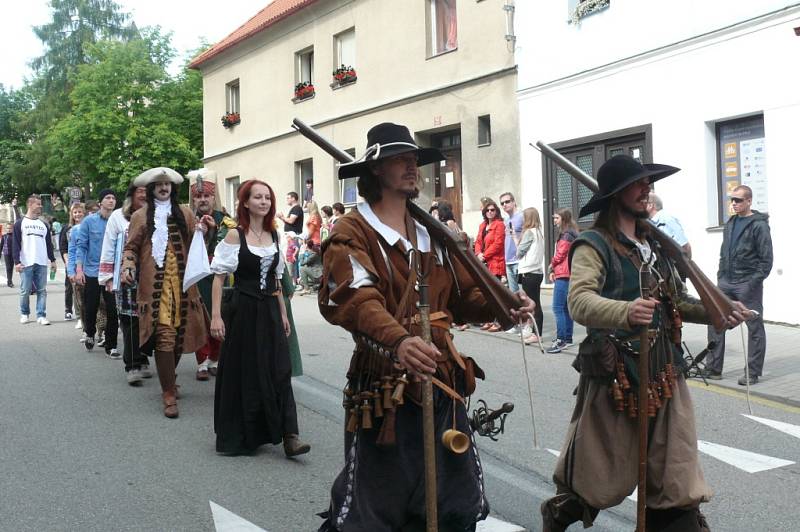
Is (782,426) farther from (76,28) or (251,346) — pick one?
(76,28)

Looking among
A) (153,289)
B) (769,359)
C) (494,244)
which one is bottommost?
(769,359)

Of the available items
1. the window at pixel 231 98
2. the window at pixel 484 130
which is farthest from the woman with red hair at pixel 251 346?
the window at pixel 231 98

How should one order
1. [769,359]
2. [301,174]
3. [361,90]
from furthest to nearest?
[301,174]
[361,90]
[769,359]

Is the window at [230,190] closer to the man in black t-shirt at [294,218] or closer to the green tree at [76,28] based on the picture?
the man in black t-shirt at [294,218]

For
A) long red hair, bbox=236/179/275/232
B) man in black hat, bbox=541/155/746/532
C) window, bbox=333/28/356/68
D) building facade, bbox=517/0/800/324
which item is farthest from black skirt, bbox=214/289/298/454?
window, bbox=333/28/356/68

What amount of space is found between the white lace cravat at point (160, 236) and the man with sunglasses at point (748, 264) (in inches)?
202

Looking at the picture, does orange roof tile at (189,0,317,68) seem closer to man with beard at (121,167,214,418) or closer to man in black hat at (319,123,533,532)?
man with beard at (121,167,214,418)

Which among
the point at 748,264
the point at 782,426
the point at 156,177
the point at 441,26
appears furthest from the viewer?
the point at 441,26

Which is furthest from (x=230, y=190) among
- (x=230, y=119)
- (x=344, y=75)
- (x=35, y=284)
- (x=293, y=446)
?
(x=293, y=446)

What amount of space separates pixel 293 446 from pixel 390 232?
9.79ft

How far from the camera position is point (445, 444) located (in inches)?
133

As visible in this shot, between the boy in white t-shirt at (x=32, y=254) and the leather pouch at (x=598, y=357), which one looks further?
the boy in white t-shirt at (x=32, y=254)

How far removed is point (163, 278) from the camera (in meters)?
7.63

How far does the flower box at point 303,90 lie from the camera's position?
82.0ft
